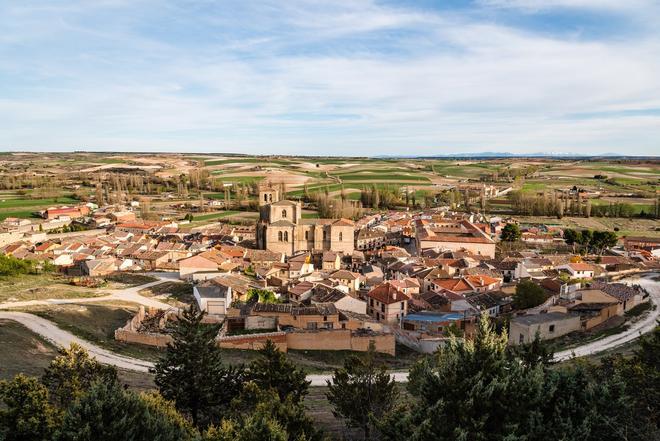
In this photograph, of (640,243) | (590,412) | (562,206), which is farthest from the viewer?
(562,206)

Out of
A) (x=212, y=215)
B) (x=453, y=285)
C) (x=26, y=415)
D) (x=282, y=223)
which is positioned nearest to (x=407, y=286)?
(x=453, y=285)

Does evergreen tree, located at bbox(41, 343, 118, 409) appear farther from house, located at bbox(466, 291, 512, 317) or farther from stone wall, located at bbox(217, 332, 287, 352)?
house, located at bbox(466, 291, 512, 317)

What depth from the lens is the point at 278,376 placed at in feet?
57.5

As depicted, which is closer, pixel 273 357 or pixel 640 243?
pixel 273 357

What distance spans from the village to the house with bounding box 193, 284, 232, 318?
8 centimetres

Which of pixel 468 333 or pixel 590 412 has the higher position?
pixel 590 412

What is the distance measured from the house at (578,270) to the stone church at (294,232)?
26.1 m

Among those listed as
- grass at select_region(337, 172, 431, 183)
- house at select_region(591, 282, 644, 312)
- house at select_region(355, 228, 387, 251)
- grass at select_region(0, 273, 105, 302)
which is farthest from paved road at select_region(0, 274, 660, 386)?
grass at select_region(337, 172, 431, 183)

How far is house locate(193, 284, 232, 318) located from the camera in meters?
34.9

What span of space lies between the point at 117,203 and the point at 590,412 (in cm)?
12318

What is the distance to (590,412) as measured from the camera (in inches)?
489

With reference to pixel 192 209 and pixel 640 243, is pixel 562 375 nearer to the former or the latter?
pixel 640 243

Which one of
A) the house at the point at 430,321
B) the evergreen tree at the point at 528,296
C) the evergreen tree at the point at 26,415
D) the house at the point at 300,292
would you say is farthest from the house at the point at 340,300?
the evergreen tree at the point at 26,415

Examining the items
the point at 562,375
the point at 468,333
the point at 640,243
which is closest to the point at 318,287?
the point at 468,333
